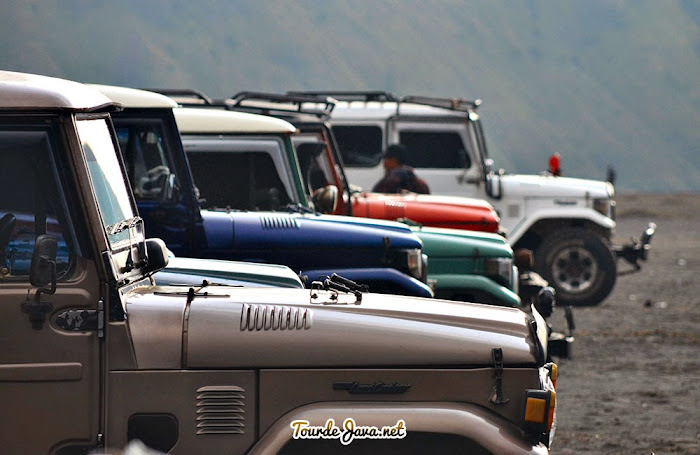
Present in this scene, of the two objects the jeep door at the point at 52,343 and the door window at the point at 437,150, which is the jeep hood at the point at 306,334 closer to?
the jeep door at the point at 52,343

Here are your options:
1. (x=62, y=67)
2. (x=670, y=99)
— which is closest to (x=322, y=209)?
(x=62, y=67)

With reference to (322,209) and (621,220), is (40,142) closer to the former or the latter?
(322,209)

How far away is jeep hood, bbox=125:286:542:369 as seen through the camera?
437 cm

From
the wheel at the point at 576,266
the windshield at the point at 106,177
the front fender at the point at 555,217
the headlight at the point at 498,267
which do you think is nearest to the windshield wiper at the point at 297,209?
the headlight at the point at 498,267

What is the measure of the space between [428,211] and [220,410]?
8276 mm

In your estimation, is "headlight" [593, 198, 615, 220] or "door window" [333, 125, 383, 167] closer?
"door window" [333, 125, 383, 167]

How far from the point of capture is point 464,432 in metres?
4.35

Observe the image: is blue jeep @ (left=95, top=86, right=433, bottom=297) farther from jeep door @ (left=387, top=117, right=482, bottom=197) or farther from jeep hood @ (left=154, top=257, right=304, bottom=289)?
jeep door @ (left=387, top=117, right=482, bottom=197)

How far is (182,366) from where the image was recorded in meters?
4.36

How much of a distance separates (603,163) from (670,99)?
36.2 ft

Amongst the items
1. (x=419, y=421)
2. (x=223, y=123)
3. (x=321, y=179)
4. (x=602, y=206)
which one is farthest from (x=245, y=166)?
(x=602, y=206)

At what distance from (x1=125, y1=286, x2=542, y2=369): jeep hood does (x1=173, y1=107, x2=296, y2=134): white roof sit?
17.0 ft

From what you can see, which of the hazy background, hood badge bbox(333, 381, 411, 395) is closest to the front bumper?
hood badge bbox(333, 381, 411, 395)

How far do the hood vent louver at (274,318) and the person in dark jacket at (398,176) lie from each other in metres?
9.37
